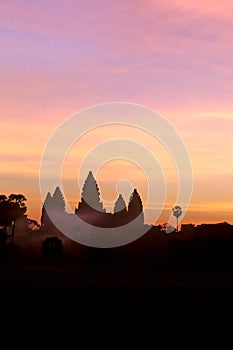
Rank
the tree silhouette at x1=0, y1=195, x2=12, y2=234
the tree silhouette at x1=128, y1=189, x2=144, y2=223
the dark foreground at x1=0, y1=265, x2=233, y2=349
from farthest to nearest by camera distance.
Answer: the tree silhouette at x1=128, y1=189, x2=144, y2=223 < the tree silhouette at x1=0, y1=195, x2=12, y2=234 < the dark foreground at x1=0, y1=265, x2=233, y2=349

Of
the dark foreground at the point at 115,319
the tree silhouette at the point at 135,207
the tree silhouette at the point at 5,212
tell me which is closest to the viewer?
the dark foreground at the point at 115,319

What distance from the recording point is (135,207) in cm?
11862

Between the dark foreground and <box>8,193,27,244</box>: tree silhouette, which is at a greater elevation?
<box>8,193,27,244</box>: tree silhouette

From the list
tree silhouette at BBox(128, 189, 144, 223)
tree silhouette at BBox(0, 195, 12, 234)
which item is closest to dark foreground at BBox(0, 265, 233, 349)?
tree silhouette at BBox(0, 195, 12, 234)

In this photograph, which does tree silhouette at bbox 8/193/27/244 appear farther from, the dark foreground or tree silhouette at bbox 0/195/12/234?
the dark foreground

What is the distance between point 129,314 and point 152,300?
6015 millimetres

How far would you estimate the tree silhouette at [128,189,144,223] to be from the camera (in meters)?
115

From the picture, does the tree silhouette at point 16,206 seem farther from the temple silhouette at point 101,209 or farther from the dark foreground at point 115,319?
the dark foreground at point 115,319

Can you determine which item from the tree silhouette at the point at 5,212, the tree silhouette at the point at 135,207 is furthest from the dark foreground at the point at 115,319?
the tree silhouette at the point at 135,207

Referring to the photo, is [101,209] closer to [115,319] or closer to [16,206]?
[16,206]

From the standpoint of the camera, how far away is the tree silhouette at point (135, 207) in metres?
115

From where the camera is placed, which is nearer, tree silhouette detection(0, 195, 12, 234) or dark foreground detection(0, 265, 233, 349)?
dark foreground detection(0, 265, 233, 349)

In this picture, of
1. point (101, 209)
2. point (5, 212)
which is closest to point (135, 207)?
point (101, 209)

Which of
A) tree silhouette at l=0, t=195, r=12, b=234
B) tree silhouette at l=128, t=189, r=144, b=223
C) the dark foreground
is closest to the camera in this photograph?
the dark foreground
